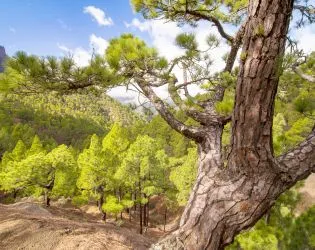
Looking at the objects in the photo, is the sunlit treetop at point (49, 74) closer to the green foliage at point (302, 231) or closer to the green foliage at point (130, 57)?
the green foliage at point (130, 57)

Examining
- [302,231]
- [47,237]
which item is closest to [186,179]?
[302,231]

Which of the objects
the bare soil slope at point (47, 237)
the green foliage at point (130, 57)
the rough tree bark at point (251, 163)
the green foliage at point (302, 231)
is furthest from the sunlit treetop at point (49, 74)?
the green foliage at point (302, 231)

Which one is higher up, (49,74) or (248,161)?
(49,74)

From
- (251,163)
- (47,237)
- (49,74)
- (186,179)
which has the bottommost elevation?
(47,237)

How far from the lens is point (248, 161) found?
8.05 ft

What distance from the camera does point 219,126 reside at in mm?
3576

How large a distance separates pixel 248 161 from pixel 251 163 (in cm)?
3

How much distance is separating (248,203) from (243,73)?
3.69ft

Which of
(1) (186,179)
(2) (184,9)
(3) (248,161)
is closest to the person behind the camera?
(3) (248,161)

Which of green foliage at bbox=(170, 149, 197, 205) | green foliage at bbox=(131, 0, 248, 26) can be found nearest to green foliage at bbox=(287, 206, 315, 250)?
green foliage at bbox=(131, 0, 248, 26)

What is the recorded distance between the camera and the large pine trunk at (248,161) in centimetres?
Result: 211

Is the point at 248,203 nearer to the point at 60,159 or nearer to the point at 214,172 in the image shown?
the point at 214,172

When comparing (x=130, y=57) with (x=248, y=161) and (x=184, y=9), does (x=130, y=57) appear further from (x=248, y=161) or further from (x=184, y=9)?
(x=248, y=161)

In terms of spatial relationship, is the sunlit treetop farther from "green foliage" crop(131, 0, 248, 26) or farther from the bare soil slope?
the bare soil slope
